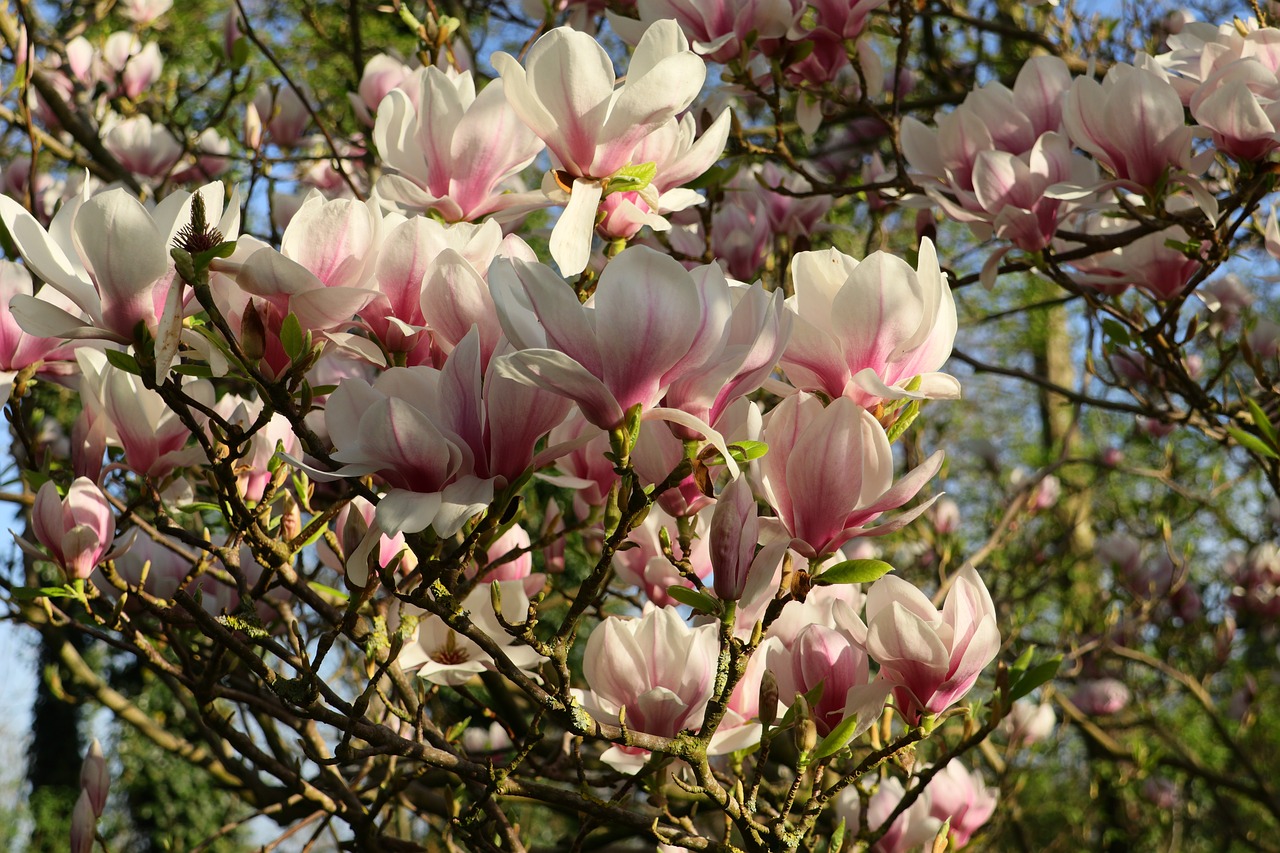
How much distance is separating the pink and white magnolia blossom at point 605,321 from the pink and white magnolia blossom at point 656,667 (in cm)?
34

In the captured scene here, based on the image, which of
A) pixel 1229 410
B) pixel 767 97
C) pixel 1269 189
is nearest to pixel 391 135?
pixel 767 97

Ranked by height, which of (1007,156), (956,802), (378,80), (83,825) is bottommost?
(83,825)

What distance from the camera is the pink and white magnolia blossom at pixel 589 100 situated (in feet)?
2.87

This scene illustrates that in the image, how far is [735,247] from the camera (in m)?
1.80

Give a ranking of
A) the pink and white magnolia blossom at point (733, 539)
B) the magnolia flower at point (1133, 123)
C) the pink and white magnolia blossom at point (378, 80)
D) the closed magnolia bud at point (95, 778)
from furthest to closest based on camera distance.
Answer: the pink and white magnolia blossom at point (378, 80) → the closed magnolia bud at point (95, 778) → the magnolia flower at point (1133, 123) → the pink and white magnolia blossom at point (733, 539)

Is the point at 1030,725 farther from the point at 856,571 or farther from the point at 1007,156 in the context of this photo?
the point at 856,571

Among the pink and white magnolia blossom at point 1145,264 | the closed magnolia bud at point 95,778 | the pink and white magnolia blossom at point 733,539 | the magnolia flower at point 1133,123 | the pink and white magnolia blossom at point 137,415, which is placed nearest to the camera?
the pink and white magnolia blossom at point 733,539

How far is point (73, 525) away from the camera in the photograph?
1.04 metres

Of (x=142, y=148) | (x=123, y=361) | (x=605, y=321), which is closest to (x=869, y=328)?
(x=605, y=321)

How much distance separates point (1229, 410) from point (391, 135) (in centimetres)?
140

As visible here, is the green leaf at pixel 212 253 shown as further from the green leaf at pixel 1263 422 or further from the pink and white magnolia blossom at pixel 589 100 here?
the green leaf at pixel 1263 422

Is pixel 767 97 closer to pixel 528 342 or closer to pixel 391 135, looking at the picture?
pixel 391 135

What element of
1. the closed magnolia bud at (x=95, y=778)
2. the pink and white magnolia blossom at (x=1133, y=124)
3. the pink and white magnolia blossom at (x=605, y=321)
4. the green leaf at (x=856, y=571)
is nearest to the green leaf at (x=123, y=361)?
the pink and white magnolia blossom at (x=605, y=321)

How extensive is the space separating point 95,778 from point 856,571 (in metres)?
1.12
